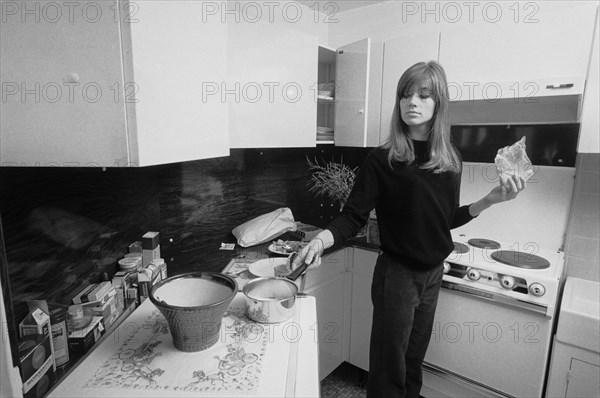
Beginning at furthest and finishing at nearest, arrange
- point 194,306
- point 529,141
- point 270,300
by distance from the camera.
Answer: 1. point 529,141
2. point 270,300
3. point 194,306

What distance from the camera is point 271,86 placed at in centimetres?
156

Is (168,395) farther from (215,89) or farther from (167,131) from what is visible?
(215,89)

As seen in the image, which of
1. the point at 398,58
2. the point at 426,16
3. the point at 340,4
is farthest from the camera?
the point at 340,4

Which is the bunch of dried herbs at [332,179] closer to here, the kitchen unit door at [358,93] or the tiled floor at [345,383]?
the kitchen unit door at [358,93]

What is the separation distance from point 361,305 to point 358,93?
48.5 inches

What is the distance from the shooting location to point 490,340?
63.2 inches

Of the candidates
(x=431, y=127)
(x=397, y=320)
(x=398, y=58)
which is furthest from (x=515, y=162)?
(x=398, y=58)

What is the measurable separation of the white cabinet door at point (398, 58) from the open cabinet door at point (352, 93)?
0.35 ft

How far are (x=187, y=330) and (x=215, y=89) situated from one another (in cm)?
74

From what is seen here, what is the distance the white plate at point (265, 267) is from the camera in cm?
140

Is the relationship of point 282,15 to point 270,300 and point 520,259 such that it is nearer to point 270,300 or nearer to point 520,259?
point 270,300

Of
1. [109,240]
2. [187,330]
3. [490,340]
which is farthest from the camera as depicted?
[490,340]

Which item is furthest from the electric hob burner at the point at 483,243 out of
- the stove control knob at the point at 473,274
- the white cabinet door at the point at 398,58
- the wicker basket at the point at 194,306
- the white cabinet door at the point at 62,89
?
the white cabinet door at the point at 62,89

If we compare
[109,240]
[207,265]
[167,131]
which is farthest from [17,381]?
[207,265]
